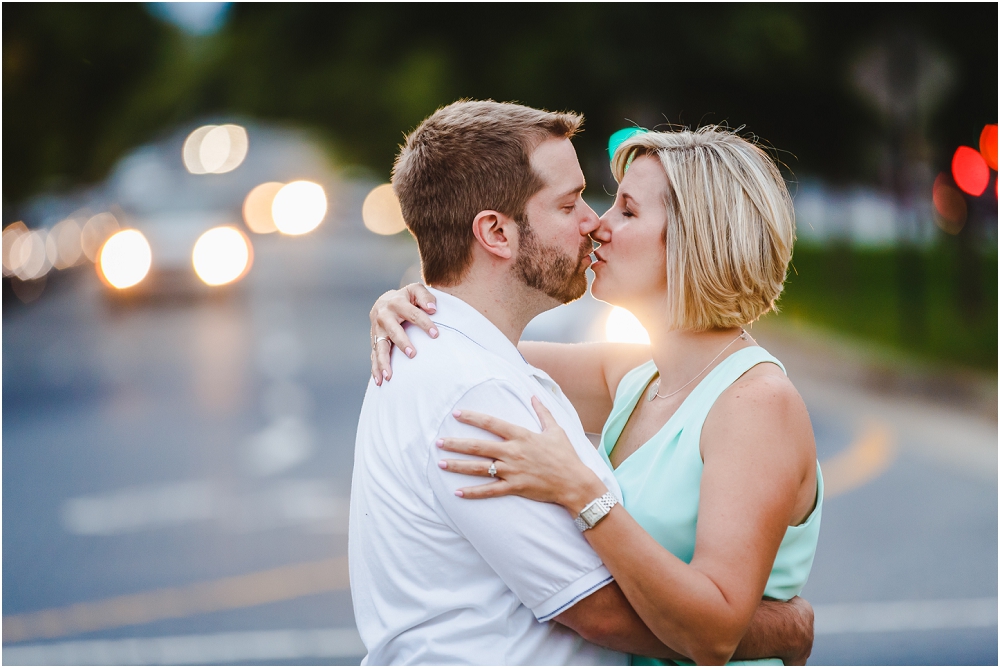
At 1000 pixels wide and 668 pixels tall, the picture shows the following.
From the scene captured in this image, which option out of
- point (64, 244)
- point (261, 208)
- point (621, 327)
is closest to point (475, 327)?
point (621, 327)

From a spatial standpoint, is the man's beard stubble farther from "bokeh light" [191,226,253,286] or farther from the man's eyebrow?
"bokeh light" [191,226,253,286]

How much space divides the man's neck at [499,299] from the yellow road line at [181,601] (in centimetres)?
407

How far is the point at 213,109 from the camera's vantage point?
41.8 metres

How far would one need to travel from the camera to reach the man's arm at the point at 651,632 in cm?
233

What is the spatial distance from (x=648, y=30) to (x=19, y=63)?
36.0ft

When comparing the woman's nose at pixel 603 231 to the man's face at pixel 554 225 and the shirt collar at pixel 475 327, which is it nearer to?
the man's face at pixel 554 225

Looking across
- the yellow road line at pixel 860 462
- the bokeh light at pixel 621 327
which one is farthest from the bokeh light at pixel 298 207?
the yellow road line at pixel 860 462

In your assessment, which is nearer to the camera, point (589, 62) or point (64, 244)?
point (589, 62)

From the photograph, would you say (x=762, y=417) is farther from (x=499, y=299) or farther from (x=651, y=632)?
(x=499, y=299)

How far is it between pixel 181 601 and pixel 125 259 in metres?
17.6

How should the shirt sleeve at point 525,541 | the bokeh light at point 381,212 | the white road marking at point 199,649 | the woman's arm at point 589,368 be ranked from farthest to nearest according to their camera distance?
the bokeh light at point 381,212, the white road marking at point 199,649, the woman's arm at point 589,368, the shirt sleeve at point 525,541

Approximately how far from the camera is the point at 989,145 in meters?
16.4

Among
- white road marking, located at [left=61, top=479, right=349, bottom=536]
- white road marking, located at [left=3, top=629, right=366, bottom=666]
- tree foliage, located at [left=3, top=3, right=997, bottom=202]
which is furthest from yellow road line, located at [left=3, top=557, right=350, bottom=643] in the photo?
tree foliage, located at [left=3, top=3, right=997, bottom=202]

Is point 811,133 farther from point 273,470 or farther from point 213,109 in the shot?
point 213,109
